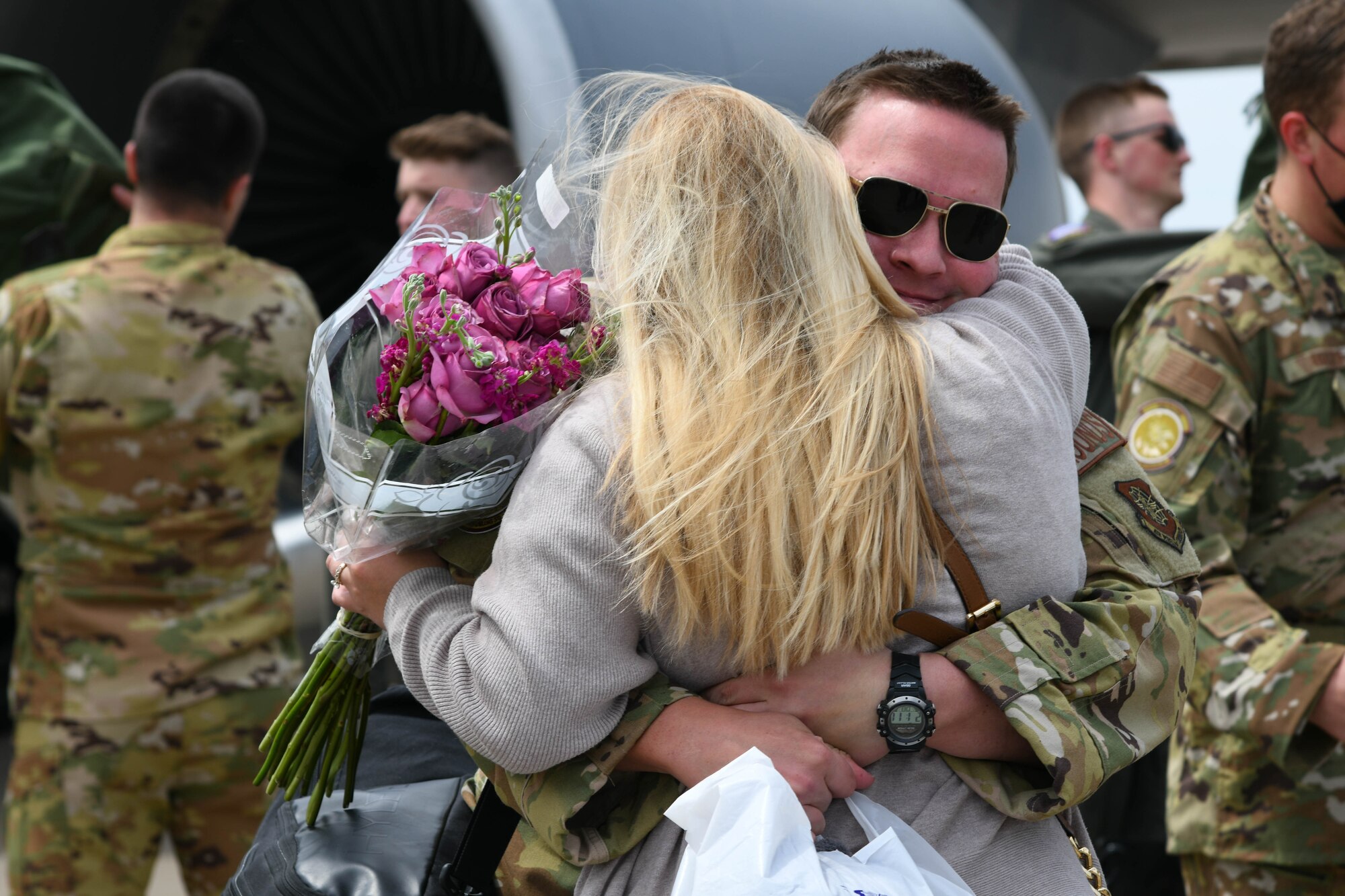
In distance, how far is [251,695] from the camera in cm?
282

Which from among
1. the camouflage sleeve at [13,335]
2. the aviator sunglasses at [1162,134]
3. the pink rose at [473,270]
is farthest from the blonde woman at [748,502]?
the aviator sunglasses at [1162,134]

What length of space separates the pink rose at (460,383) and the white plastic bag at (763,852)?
0.38 meters

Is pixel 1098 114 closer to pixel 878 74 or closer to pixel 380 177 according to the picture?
pixel 380 177

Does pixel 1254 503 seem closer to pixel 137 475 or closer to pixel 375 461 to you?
pixel 375 461

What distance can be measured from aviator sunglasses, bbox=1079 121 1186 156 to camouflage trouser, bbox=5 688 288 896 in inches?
128

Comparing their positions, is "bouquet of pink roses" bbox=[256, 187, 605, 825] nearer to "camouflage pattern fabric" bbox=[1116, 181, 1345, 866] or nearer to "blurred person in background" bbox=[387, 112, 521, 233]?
"camouflage pattern fabric" bbox=[1116, 181, 1345, 866]

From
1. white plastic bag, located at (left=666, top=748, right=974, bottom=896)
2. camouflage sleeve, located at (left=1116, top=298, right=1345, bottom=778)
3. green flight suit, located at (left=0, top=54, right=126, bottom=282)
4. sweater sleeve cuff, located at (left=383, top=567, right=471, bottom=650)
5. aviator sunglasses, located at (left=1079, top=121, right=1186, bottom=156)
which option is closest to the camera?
white plastic bag, located at (left=666, top=748, right=974, bottom=896)

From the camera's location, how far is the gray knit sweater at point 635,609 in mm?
1056

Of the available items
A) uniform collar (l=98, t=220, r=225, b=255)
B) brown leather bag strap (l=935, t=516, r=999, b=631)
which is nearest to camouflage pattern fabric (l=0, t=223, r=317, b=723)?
uniform collar (l=98, t=220, r=225, b=255)

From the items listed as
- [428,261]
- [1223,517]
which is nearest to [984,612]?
[428,261]

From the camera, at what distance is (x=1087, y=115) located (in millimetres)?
4363

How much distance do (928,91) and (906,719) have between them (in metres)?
0.63

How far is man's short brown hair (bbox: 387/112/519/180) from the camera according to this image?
3475mm

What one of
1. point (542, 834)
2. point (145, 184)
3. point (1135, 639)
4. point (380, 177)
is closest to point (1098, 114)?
point (380, 177)
